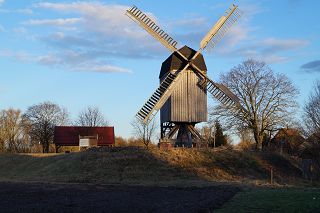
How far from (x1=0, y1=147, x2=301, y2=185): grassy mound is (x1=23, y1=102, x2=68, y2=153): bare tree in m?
40.8

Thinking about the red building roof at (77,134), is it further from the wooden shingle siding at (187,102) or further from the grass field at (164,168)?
the wooden shingle siding at (187,102)

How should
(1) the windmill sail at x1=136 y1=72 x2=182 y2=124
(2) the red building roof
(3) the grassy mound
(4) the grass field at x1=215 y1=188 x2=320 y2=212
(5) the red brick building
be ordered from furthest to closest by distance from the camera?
(2) the red building roof < (5) the red brick building < (1) the windmill sail at x1=136 y1=72 x2=182 y2=124 < (3) the grassy mound < (4) the grass field at x1=215 y1=188 x2=320 y2=212

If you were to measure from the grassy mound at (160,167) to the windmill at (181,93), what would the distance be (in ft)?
10.1

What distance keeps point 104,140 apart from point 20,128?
1110 inches

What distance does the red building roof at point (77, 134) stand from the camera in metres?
72.6

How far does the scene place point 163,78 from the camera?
43812 mm

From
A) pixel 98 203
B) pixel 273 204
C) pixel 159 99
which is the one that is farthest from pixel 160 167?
pixel 273 204

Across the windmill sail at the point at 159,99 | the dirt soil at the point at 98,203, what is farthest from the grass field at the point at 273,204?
the windmill sail at the point at 159,99

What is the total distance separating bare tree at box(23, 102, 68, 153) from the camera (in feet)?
276

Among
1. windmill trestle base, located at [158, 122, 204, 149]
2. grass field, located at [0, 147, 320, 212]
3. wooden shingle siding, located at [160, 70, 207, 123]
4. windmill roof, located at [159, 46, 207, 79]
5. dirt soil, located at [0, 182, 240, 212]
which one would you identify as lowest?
dirt soil, located at [0, 182, 240, 212]

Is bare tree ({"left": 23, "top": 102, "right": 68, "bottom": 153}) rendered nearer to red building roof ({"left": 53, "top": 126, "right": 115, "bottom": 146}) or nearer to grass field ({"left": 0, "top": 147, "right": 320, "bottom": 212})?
red building roof ({"left": 53, "top": 126, "right": 115, "bottom": 146})

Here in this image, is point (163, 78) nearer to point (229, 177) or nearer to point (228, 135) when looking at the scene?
point (229, 177)

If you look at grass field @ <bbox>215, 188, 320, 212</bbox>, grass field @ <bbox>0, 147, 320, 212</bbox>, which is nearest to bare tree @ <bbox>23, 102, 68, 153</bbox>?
grass field @ <bbox>0, 147, 320, 212</bbox>

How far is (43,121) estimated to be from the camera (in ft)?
293
